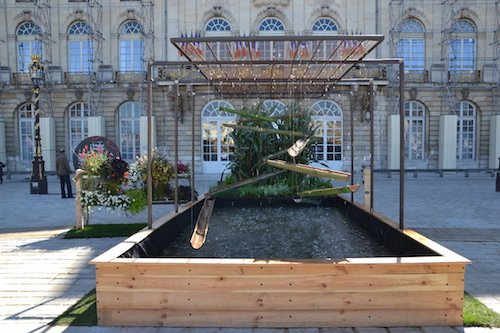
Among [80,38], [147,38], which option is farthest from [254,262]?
[80,38]

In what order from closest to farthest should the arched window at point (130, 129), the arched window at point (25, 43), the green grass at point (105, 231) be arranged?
the green grass at point (105, 231), the arched window at point (130, 129), the arched window at point (25, 43)

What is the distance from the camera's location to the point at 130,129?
85.4ft

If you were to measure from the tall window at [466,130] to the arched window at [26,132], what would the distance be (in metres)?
26.9

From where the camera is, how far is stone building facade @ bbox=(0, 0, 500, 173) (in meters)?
24.8

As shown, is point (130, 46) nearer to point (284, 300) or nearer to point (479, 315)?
point (284, 300)

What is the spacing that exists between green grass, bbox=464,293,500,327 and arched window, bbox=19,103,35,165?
27.6 meters

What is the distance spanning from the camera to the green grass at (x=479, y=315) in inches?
144

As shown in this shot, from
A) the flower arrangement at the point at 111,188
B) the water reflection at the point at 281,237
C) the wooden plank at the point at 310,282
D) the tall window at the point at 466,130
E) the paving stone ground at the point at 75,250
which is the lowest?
the paving stone ground at the point at 75,250

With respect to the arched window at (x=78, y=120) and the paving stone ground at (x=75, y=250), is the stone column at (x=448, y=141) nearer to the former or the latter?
the paving stone ground at (x=75, y=250)

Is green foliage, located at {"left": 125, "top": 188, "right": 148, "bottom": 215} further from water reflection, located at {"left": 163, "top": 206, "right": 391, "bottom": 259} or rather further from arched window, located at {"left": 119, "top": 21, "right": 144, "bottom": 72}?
arched window, located at {"left": 119, "top": 21, "right": 144, "bottom": 72}

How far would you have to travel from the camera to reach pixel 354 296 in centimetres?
352

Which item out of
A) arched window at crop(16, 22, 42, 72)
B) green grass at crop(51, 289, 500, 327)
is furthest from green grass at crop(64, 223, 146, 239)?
arched window at crop(16, 22, 42, 72)

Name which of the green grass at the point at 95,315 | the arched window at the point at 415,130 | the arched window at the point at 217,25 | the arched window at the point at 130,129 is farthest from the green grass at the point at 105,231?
the arched window at the point at 415,130

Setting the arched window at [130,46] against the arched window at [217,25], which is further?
the arched window at [130,46]
